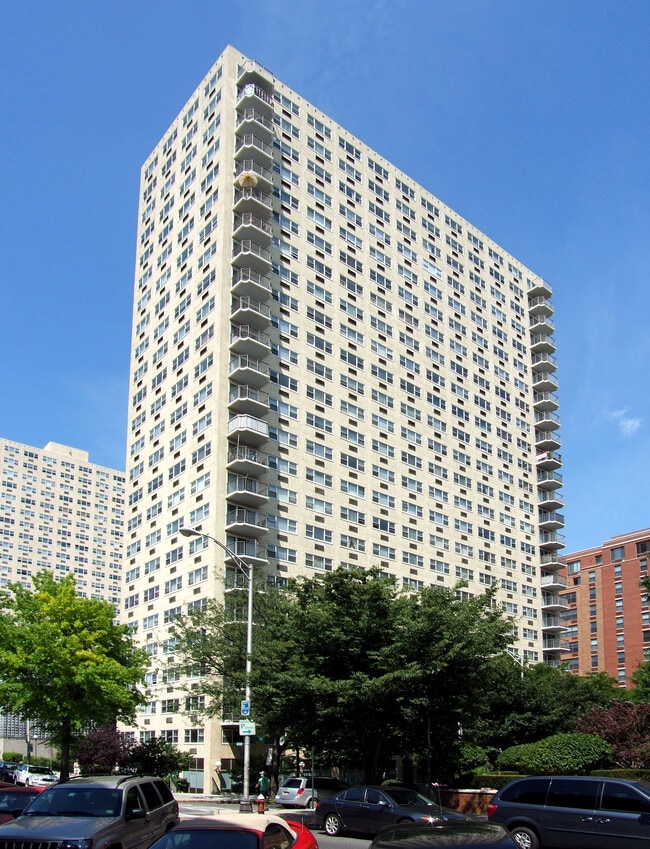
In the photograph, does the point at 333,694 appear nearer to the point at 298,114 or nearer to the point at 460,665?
the point at 460,665

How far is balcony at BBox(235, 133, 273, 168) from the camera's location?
69312 millimetres

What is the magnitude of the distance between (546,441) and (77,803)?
281 ft

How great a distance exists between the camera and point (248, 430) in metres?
61.3

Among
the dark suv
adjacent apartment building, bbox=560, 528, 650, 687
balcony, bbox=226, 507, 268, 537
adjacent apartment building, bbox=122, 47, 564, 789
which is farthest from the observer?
adjacent apartment building, bbox=560, 528, 650, 687

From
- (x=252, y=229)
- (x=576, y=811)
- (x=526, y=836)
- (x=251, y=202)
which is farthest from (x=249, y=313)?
(x=576, y=811)

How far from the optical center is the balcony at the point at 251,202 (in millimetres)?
67562

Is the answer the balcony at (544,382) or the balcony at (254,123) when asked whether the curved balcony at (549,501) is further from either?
the balcony at (254,123)

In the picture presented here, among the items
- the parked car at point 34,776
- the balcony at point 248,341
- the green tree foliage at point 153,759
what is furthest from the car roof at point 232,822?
the balcony at point 248,341

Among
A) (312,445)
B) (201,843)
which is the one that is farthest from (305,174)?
(201,843)

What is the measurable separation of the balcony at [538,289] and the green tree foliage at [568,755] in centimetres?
7138

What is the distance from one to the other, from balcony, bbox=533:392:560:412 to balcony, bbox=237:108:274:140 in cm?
4414

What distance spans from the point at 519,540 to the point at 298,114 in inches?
1892

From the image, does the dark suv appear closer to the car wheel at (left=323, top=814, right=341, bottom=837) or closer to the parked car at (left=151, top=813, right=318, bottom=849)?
the parked car at (left=151, top=813, right=318, bottom=849)

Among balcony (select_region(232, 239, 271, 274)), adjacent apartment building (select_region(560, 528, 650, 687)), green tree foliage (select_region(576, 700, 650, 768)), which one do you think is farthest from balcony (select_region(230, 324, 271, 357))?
adjacent apartment building (select_region(560, 528, 650, 687))
